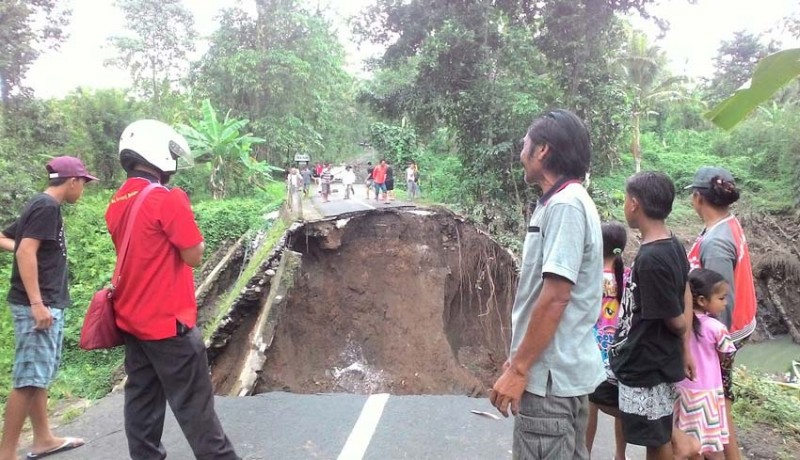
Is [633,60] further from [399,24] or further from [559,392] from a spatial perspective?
[559,392]

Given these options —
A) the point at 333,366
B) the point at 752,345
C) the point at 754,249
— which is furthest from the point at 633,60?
the point at 333,366

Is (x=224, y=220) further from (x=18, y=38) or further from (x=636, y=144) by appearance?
(x=636, y=144)

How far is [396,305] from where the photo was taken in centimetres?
1244

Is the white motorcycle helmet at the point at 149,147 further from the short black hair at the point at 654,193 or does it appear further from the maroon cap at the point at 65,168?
the short black hair at the point at 654,193

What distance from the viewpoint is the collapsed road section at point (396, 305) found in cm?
1127

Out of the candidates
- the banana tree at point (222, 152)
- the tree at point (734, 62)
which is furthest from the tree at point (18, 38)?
the tree at point (734, 62)

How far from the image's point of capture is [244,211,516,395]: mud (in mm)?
11383

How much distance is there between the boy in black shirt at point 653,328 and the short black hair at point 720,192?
0.60 metres

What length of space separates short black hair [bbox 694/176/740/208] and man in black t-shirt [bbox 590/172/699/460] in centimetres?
59

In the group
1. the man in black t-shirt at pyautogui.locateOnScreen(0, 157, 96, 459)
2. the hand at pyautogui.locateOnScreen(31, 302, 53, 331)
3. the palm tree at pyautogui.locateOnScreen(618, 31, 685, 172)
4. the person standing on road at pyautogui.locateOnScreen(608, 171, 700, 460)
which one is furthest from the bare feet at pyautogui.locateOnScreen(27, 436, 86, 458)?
the palm tree at pyautogui.locateOnScreen(618, 31, 685, 172)

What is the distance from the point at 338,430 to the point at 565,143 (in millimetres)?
2645

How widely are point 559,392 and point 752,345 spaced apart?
16809mm

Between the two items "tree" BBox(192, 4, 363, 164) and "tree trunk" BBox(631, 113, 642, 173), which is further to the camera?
"tree" BBox(192, 4, 363, 164)

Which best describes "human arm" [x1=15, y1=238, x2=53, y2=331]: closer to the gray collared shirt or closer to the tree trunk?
the gray collared shirt
